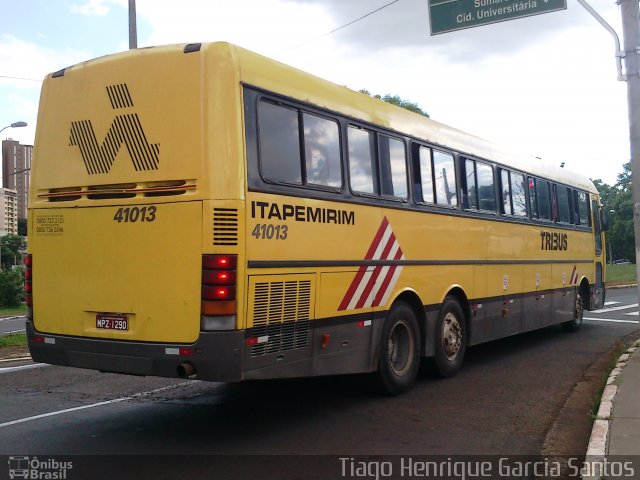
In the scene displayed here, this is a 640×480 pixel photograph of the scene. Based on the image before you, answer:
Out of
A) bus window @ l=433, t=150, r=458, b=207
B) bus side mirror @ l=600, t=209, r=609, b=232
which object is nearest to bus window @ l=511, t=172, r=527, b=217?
bus window @ l=433, t=150, r=458, b=207

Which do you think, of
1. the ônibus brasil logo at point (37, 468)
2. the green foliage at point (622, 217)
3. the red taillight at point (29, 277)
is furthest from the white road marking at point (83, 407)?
the green foliage at point (622, 217)

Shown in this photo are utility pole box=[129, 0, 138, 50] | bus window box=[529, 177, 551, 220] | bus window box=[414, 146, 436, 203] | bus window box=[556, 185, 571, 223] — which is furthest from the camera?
bus window box=[556, 185, 571, 223]

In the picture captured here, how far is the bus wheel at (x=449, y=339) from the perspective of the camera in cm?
908

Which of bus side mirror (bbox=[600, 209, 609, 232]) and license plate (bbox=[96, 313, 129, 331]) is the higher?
bus side mirror (bbox=[600, 209, 609, 232])

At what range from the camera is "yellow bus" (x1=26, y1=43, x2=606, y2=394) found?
5.71m

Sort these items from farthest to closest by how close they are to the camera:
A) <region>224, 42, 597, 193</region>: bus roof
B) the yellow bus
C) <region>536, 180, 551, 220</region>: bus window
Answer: <region>536, 180, 551, 220</region>: bus window
<region>224, 42, 597, 193</region>: bus roof
the yellow bus

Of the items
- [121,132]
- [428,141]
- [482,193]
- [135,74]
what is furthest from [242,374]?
[482,193]

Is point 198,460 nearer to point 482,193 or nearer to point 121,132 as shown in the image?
point 121,132

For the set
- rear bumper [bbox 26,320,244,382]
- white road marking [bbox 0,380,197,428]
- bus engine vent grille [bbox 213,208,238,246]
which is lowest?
white road marking [bbox 0,380,197,428]

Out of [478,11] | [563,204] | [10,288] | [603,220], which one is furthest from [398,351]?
[10,288]

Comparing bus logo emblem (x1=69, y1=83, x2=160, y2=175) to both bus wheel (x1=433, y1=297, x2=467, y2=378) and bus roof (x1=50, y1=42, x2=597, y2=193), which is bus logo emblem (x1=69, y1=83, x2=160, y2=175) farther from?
bus wheel (x1=433, y1=297, x2=467, y2=378)

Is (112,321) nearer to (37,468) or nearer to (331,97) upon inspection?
(37,468)

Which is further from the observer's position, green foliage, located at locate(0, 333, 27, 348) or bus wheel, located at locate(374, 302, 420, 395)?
green foliage, located at locate(0, 333, 27, 348)

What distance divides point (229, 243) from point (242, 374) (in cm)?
113
